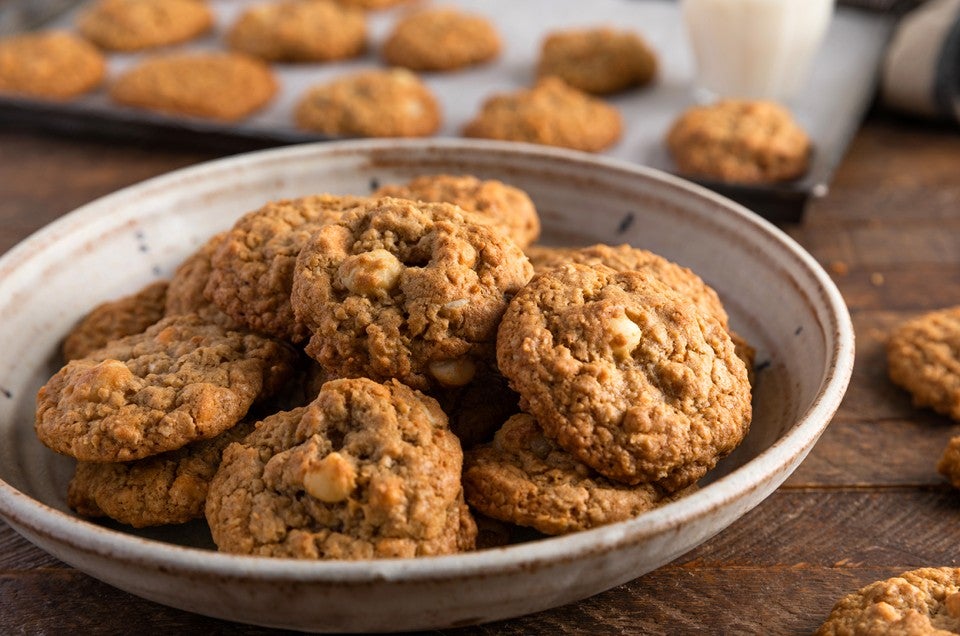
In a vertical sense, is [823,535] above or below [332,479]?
below

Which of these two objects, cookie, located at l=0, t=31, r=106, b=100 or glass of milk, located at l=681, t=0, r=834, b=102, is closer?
glass of milk, located at l=681, t=0, r=834, b=102

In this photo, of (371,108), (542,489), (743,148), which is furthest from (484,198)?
(371,108)

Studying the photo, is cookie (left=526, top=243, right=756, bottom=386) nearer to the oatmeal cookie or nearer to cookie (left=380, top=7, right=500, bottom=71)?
the oatmeal cookie

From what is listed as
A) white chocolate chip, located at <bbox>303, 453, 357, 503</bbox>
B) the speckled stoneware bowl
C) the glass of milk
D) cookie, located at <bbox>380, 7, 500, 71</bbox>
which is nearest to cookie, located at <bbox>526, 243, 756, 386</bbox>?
the speckled stoneware bowl

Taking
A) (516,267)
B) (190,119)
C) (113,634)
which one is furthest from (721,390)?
(190,119)

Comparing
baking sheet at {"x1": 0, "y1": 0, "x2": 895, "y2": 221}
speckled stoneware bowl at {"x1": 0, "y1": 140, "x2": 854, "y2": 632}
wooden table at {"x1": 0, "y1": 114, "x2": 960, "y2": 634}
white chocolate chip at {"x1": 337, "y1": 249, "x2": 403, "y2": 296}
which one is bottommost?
baking sheet at {"x1": 0, "y1": 0, "x2": 895, "y2": 221}

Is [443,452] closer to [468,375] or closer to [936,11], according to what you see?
[468,375]

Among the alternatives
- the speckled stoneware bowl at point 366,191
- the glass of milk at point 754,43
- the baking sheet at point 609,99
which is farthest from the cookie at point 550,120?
the speckled stoneware bowl at point 366,191

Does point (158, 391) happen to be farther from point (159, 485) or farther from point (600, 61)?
point (600, 61)
